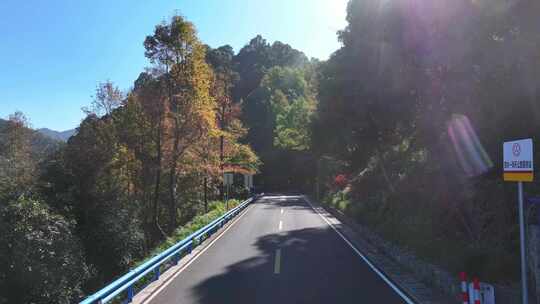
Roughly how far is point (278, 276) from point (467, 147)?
8.36 meters

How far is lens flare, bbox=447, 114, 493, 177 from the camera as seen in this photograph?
44.3 feet

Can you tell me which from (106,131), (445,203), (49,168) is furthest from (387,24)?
(106,131)

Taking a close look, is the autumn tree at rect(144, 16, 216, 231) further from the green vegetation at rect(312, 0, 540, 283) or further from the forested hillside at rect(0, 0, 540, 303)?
the green vegetation at rect(312, 0, 540, 283)

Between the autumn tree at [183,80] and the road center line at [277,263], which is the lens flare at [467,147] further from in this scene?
Result: the autumn tree at [183,80]

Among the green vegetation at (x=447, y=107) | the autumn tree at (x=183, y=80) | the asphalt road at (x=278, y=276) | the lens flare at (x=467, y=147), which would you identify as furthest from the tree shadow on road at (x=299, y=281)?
the autumn tree at (x=183, y=80)

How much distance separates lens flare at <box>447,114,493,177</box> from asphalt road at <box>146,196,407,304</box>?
16.7ft

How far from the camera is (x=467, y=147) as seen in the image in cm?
1405

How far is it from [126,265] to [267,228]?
8320 millimetres

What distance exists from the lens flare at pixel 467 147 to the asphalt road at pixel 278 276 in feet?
16.7

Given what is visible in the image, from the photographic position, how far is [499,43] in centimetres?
1157

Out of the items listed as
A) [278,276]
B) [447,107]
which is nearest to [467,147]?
[447,107]

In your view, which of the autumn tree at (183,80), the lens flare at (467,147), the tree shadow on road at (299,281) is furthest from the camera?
the autumn tree at (183,80)

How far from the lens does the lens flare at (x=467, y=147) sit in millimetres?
13500

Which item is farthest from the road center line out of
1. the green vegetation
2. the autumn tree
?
the autumn tree
